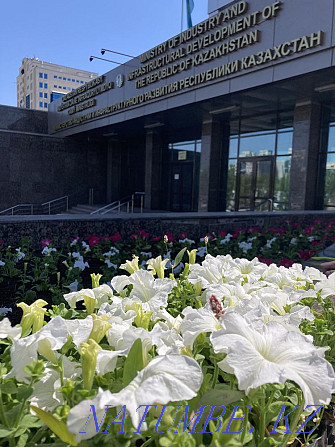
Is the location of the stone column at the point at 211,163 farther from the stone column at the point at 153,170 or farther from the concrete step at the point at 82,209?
the concrete step at the point at 82,209

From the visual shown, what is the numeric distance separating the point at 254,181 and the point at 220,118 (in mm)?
2703

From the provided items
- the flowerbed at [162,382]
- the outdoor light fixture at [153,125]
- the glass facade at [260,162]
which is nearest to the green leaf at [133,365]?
the flowerbed at [162,382]

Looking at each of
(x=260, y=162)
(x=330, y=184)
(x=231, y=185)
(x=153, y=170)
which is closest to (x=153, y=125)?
(x=153, y=170)

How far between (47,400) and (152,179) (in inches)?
670

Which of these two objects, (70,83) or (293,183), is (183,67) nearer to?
(293,183)

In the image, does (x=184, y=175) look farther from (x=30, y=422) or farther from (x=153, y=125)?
(x=30, y=422)

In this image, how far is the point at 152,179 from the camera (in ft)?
57.9

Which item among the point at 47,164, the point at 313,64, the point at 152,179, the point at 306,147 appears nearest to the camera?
the point at 313,64

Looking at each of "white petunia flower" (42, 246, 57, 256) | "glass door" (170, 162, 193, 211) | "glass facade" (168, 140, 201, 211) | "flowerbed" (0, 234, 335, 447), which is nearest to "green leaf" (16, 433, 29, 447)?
"flowerbed" (0, 234, 335, 447)

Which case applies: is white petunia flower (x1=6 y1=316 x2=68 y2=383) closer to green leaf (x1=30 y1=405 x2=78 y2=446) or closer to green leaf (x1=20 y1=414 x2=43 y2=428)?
green leaf (x1=20 y1=414 x2=43 y2=428)

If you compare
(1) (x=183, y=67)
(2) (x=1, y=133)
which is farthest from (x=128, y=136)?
(1) (x=183, y=67)

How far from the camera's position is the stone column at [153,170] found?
57.7 ft

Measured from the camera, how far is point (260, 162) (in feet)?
46.9

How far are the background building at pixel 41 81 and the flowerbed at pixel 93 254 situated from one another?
106529mm
